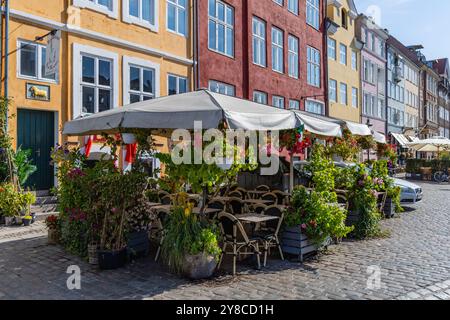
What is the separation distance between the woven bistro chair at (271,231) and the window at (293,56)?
17.4 meters

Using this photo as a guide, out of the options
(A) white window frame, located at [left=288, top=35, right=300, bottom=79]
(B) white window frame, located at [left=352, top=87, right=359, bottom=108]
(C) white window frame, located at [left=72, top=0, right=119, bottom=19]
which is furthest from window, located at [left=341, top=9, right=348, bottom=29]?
(C) white window frame, located at [left=72, top=0, right=119, bottom=19]

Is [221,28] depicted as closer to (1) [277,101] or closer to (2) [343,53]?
(1) [277,101]

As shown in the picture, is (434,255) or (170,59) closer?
(434,255)

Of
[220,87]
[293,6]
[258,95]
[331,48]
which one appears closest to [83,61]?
[220,87]

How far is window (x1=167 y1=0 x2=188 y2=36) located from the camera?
15.2 m

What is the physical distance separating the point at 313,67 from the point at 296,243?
839 inches

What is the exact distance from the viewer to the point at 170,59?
15.1m

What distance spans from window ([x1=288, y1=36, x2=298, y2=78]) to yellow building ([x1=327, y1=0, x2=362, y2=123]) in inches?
184

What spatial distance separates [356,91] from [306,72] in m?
9.16

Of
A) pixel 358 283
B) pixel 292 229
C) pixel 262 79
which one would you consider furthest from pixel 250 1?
pixel 358 283

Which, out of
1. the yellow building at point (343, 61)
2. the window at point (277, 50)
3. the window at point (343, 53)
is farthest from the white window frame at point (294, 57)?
the window at point (343, 53)

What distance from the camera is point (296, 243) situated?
657 centimetres
